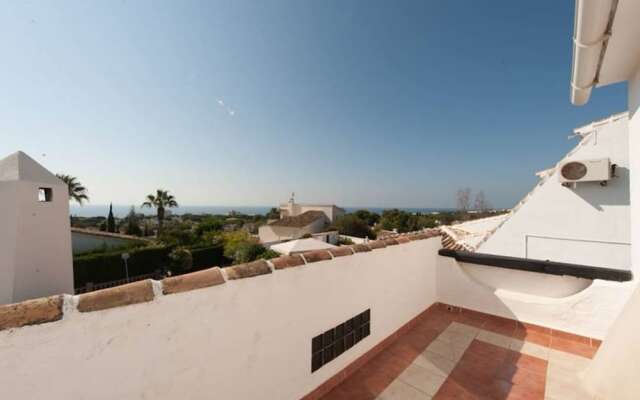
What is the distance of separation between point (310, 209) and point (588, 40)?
34706 millimetres

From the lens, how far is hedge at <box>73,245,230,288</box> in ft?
40.1

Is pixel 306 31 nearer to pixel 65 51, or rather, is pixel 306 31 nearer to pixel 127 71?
pixel 127 71

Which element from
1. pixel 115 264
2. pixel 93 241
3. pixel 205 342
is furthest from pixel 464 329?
pixel 93 241

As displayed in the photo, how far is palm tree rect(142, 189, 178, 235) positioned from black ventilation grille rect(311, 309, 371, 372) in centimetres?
2900

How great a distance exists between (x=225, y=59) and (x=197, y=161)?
41.9 feet

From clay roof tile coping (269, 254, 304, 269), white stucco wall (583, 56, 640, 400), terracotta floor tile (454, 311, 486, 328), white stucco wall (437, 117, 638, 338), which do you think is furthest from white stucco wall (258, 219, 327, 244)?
white stucco wall (583, 56, 640, 400)

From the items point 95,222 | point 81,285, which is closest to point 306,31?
point 81,285

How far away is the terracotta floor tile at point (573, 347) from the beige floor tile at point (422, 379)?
200cm

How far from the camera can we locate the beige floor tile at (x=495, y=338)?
3.34 meters

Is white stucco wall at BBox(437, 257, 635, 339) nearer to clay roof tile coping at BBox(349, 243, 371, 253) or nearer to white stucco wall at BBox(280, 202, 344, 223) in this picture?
clay roof tile coping at BBox(349, 243, 371, 253)

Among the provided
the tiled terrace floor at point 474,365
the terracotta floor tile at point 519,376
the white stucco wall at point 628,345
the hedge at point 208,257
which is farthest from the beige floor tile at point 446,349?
the hedge at point 208,257

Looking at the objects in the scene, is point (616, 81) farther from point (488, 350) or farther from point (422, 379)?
point (422, 379)

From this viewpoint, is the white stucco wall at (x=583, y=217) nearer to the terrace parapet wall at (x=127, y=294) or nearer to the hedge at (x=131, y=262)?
the terrace parapet wall at (x=127, y=294)

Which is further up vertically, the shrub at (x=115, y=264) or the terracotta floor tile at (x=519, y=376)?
the terracotta floor tile at (x=519, y=376)
